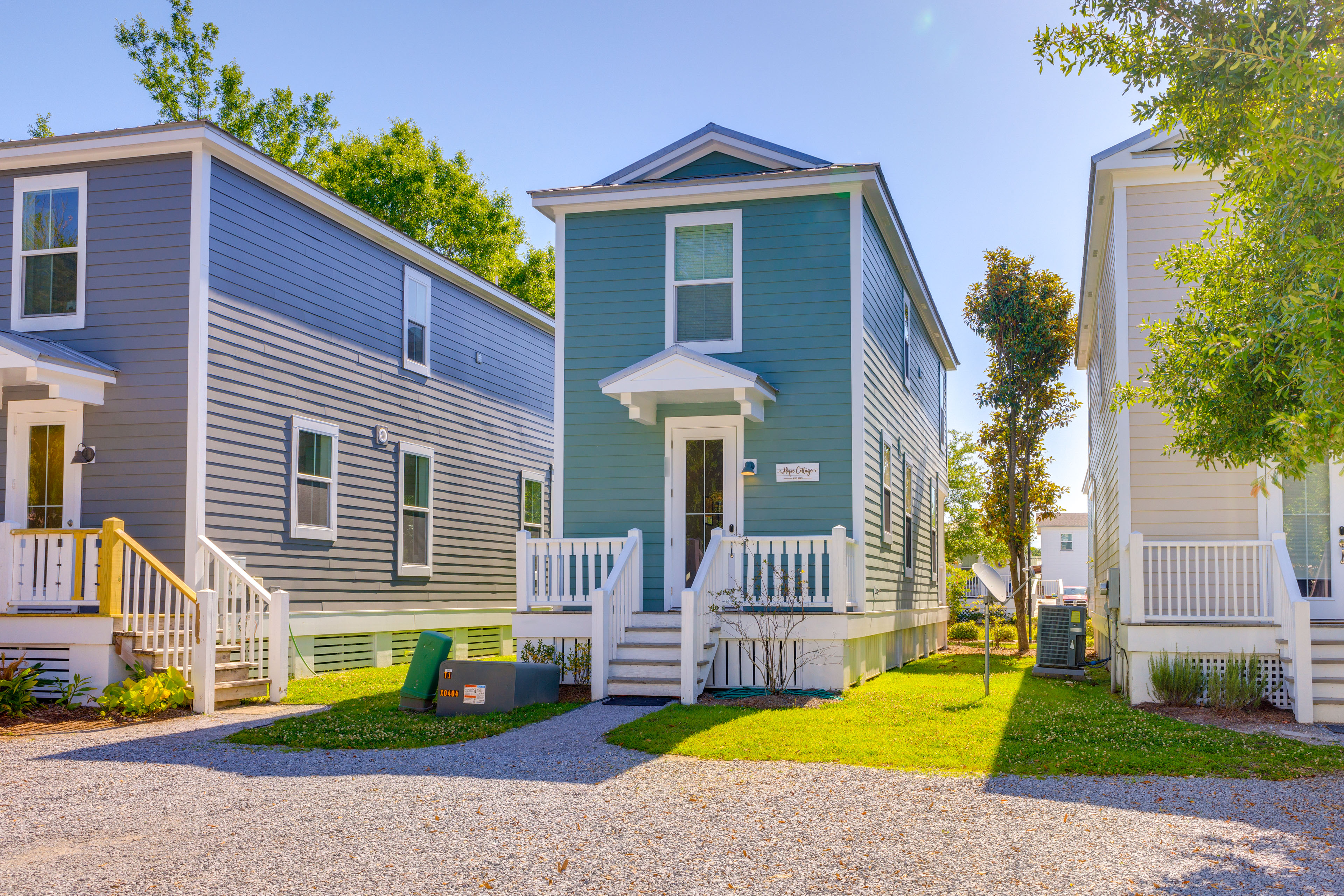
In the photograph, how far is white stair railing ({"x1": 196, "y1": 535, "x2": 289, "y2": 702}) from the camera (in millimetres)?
10867

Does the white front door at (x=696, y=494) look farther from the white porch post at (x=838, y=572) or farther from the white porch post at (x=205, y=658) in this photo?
the white porch post at (x=205, y=658)

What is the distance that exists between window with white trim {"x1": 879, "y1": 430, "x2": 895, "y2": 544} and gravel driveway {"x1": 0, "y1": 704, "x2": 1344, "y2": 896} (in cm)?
704

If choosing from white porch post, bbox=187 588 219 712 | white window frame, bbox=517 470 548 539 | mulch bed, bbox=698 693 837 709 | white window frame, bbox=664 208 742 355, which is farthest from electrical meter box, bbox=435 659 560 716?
white window frame, bbox=517 470 548 539

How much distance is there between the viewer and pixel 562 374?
42.7 ft

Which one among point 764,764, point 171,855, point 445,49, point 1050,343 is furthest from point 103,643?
point 1050,343

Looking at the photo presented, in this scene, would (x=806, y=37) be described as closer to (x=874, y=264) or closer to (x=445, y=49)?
(x=874, y=264)

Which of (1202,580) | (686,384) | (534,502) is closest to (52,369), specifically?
(686,384)

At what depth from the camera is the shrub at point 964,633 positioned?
26.6m

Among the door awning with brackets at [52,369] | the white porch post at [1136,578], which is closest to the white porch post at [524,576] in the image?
the door awning with brackets at [52,369]

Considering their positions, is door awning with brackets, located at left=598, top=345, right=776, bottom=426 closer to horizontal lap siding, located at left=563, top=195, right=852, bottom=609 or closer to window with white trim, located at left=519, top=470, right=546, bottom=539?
horizontal lap siding, located at left=563, top=195, right=852, bottom=609

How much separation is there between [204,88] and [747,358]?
69.6ft

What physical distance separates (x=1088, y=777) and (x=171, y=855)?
5.50 meters

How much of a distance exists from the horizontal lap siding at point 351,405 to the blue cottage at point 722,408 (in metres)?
3.15

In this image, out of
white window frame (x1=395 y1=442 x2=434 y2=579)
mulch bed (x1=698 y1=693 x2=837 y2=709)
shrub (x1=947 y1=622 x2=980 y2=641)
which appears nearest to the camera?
mulch bed (x1=698 y1=693 x2=837 y2=709)
